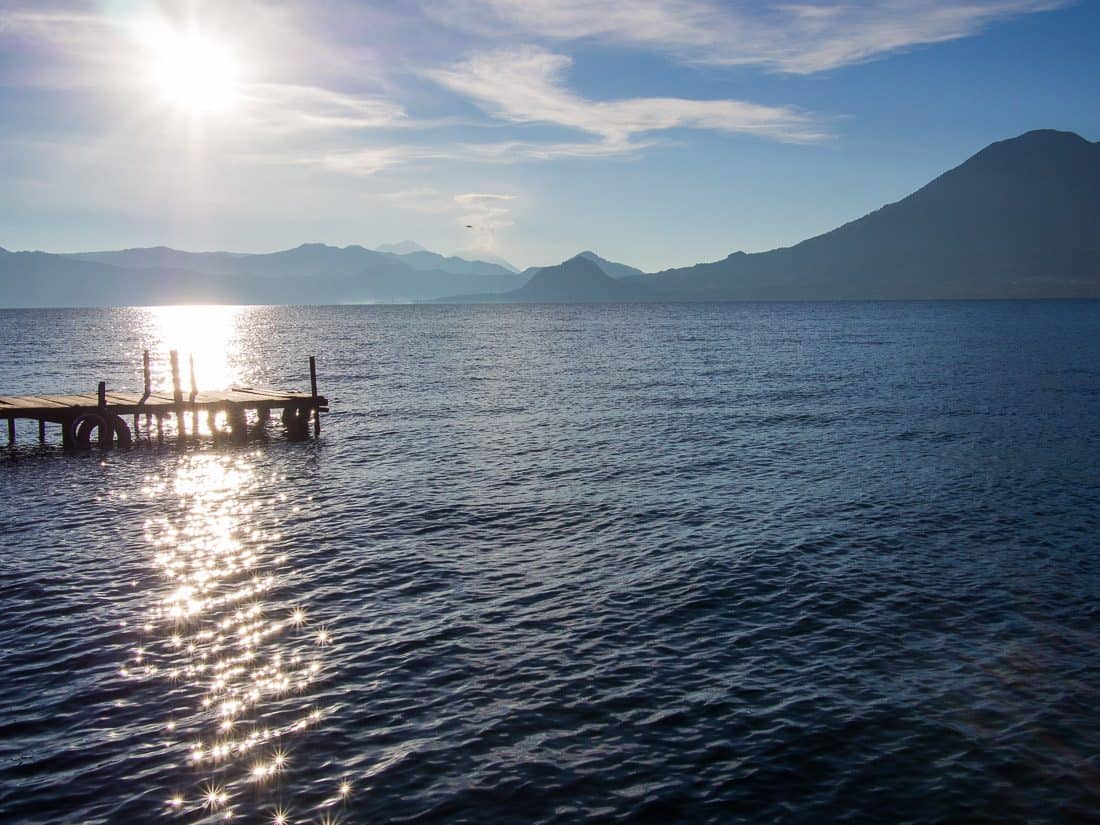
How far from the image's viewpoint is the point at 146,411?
156 ft

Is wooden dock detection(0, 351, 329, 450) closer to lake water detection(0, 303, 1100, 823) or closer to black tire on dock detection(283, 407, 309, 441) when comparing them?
black tire on dock detection(283, 407, 309, 441)

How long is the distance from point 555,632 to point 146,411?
3765 cm

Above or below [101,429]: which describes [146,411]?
above

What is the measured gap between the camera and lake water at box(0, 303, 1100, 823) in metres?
13.2

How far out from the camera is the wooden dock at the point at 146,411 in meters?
44.4

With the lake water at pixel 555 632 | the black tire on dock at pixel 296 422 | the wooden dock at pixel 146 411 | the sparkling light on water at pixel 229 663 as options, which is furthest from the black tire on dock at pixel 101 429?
the sparkling light on water at pixel 229 663

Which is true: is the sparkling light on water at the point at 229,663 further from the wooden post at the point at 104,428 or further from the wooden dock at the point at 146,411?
the wooden dock at the point at 146,411

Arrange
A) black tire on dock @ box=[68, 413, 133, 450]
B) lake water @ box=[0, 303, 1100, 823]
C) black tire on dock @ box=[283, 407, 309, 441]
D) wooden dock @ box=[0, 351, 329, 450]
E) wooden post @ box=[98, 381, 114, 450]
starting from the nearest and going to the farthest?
lake water @ box=[0, 303, 1100, 823] → wooden dock @ box=[0, 351, 329, 450] → black tire on dock @ box=[68, 413, 133, 450] → wooden post @ box=[98, 381, 114, 450] → black tire on dock @ box=[283, 407, 309, 441]

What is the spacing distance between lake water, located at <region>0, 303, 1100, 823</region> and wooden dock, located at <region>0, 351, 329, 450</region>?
8.99 feet

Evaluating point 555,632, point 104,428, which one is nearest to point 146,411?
point 104,428

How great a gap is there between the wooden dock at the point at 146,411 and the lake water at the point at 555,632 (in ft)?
8.99

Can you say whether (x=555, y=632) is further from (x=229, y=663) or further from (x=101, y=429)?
(x=101, y=429)

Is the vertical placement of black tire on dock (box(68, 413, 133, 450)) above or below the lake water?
above

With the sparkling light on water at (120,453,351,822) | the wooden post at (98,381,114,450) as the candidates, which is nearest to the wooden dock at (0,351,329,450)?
the wooden post at (98,381,114,450)
